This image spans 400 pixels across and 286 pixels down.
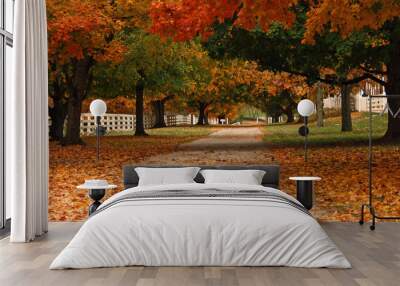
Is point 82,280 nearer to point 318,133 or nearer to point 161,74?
point 161,74

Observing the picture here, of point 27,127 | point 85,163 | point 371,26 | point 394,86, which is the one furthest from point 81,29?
point 27,127

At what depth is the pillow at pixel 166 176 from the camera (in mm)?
5969

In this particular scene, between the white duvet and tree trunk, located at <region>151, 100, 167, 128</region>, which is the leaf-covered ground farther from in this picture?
the white duvet

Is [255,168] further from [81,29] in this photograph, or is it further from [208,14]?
[81,29]

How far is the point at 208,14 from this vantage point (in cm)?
1005

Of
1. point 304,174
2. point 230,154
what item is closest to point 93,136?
point 230,154

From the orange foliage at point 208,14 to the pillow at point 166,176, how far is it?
4.12m

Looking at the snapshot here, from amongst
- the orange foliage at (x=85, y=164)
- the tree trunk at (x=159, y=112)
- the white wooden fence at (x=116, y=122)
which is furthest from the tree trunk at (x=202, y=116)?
the orange foliage at (x=85, y=164)

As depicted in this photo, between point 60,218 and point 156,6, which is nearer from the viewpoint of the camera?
point 60,218

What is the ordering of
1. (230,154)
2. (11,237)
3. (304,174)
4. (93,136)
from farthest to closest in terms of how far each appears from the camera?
(93,136) → (230,154) → (304,174) → (11,237)

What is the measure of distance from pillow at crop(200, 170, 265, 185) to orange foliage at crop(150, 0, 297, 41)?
4.09 metres

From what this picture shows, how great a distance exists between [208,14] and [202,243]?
21.2 feet

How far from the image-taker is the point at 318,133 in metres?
15.8

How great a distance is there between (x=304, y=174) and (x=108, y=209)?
500 cm
